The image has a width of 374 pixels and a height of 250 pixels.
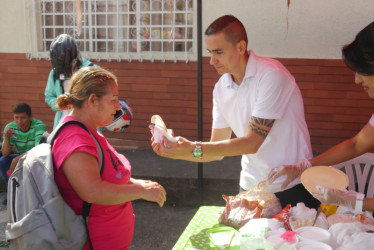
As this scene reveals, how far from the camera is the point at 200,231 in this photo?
2.35m

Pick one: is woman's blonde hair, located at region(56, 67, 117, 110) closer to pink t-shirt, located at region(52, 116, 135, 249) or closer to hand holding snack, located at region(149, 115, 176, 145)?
pink t-shirt, located at region(52, 116, 135, 249)

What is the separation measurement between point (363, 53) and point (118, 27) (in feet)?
15.5

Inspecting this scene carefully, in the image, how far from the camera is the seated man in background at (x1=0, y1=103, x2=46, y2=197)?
5.17 m

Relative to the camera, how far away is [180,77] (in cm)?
615

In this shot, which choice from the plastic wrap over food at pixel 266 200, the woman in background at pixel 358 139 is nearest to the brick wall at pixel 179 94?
the woman in background at pixel 358 139

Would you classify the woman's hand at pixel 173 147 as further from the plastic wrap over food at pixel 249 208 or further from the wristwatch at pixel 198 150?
the plastic wrap over food at pixel 249 208

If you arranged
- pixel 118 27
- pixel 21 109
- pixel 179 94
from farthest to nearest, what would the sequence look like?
pixel 118 27 < pixel 179 94 < pixel 21 109

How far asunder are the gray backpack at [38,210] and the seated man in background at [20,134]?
334cm

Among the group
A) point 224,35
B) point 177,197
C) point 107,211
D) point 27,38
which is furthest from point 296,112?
point 27,38

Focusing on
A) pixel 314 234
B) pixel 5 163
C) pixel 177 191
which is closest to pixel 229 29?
pixel 314 234

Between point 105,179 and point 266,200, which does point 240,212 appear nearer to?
point 266,200

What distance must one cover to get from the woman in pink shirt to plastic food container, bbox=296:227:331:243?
71 centimetres

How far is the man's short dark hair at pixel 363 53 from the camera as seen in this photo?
2117 mm

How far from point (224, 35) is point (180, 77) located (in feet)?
11.7
